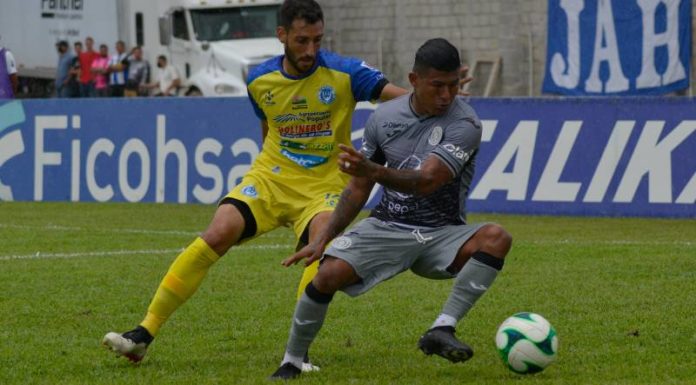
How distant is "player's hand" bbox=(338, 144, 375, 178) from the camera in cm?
674

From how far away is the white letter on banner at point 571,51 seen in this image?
27531 millimetres

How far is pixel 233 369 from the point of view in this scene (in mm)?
7863

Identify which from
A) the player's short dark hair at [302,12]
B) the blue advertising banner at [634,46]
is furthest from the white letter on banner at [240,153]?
the player's short dark hair at [302,12]

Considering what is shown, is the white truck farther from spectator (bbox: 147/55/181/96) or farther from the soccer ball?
the soccer ball

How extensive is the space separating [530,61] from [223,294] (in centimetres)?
2079

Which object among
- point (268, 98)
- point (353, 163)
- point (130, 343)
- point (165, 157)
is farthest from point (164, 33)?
point (353, 163)

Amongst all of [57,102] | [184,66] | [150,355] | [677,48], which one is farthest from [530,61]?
[150,355]

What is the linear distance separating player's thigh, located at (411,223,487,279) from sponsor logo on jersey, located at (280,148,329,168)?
1.04 metres

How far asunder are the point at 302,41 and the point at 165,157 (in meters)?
11.7

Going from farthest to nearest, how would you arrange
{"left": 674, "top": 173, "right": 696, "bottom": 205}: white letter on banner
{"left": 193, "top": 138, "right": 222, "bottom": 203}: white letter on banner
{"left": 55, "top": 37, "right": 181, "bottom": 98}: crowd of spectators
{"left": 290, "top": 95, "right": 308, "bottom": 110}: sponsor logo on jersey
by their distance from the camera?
{"left": 55, "top": 37, "right": 181, "bottom": 98}: crowd of spectators → {"left": 193, "top": 138, "right": 222, "bottom": 203}: white letter on banner → {"left": 674, "top": 173, "right": 696, "bottom": 205}: white letter on banner → {"left": 290, "top": 95, "right": 308, "bottom": 110}: sponsor logo on jersey

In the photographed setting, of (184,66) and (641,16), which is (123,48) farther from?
(641,16)

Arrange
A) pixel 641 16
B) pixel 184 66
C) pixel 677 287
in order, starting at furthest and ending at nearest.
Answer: pixel 184 66 → pixel 641 16 → pixel 677 287

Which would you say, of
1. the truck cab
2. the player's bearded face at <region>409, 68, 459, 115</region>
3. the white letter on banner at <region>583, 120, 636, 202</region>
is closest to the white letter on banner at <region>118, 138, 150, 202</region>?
the white letter on banner at <region>583, 120, 636, 202</region>

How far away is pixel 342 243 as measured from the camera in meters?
7.56
